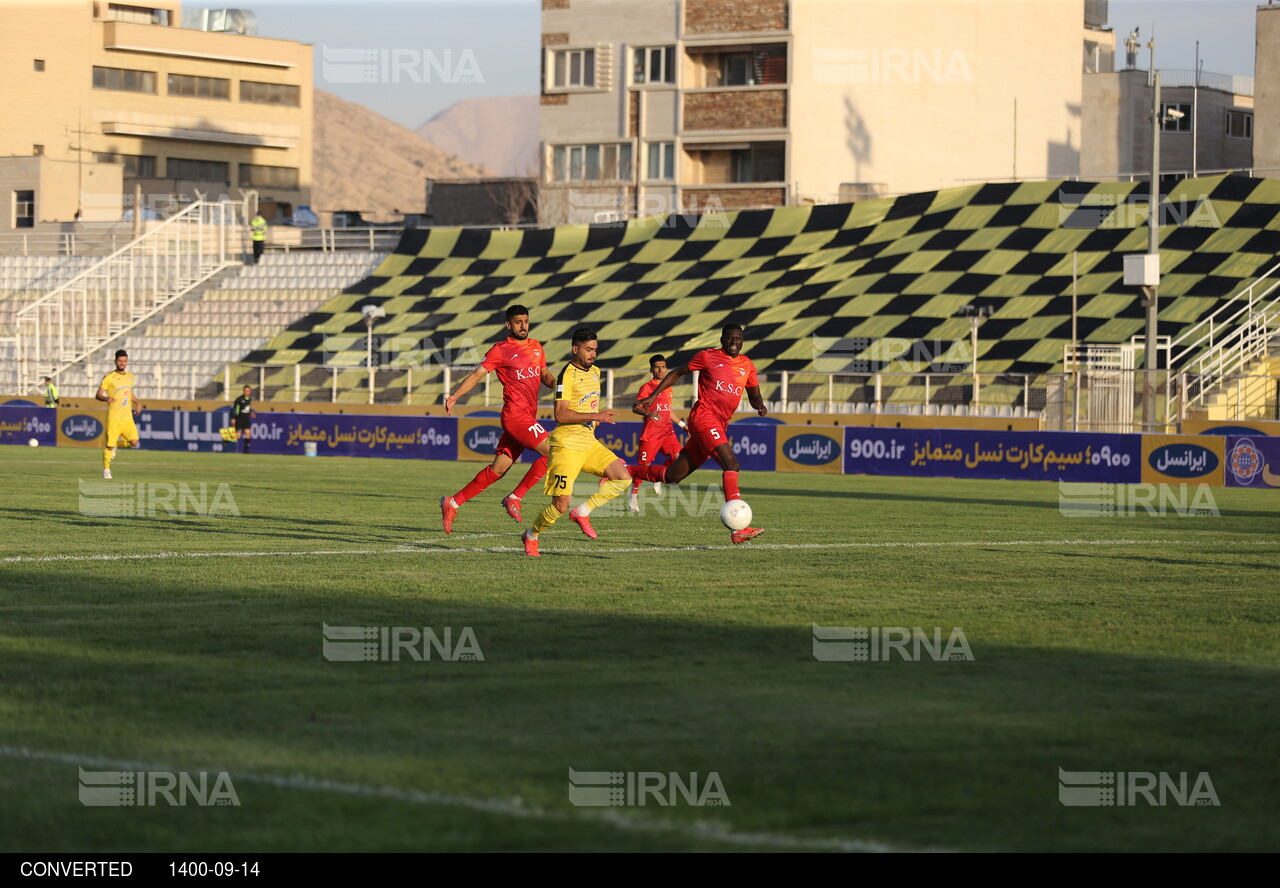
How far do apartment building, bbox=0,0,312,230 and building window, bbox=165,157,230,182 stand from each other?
63 mm

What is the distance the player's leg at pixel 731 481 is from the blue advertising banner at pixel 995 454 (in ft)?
54.7

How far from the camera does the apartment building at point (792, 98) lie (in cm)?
6925

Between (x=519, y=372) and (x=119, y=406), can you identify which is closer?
(x=519, y=372)

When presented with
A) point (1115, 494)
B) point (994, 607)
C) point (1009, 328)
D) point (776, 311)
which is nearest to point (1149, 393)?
point (1115, 494)

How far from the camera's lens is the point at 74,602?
11.3 m

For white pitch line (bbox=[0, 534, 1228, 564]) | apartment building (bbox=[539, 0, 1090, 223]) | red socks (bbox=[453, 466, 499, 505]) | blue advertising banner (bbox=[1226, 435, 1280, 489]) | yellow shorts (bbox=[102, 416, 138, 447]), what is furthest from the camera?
apartment building (bbox=[539, 0, 1090, 223])

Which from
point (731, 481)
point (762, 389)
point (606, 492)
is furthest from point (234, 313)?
point (606, 492)

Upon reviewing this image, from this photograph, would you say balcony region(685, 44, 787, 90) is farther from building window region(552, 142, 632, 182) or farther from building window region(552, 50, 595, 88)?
building window region(552, 50, 595, 88)

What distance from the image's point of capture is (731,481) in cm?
1675

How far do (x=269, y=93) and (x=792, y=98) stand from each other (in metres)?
51.0

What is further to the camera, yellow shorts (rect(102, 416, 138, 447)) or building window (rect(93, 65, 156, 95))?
building window (rect(93, 65, 156, 95))

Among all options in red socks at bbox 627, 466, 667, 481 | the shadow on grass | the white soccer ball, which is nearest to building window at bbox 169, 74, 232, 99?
red socks at bbox 627, 466, 667, 481

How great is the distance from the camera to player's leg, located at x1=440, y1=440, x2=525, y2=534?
16.6 meters

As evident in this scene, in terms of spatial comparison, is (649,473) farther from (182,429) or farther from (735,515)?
(182,429)
